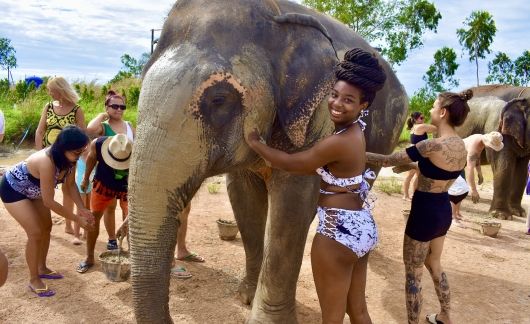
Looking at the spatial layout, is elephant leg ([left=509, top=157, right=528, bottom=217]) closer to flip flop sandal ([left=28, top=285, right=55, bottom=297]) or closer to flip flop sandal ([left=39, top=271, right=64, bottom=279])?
flip flop sandal ([left=39, top=271, right=64, bottom=279])

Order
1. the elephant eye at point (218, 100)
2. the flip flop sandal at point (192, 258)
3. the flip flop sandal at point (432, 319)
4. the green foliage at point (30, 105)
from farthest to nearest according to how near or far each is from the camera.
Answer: the green foliage at point (30, 105)
the flip flop sandal at point (192, 258)
the flip flop sandal at point (432, 319)
the elephant eye at point (218, 100)

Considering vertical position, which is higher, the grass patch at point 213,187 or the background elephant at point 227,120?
the background elephant at point 227,120

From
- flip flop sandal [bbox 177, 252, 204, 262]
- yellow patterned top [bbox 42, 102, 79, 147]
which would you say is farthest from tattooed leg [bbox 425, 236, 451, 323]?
yellow patterned top [bbox 42, 102, 79, 147]

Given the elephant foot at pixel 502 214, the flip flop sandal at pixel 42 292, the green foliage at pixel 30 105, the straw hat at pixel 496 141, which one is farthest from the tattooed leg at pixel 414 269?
the green foliage at pixel 30 105

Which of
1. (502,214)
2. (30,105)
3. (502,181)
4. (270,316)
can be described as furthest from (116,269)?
(30,105)

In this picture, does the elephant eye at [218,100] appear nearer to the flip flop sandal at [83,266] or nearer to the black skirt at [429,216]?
the black skirt at [429,216]

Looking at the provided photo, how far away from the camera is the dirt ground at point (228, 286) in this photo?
4277mm

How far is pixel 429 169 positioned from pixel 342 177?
4.11ft

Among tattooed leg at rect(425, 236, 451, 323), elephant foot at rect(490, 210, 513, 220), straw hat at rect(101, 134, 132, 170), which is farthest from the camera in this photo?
elephant foot at rect(490, 210, 513, 220)

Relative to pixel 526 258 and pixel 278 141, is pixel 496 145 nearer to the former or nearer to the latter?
pixel 526 258

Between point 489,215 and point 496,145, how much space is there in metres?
4.57

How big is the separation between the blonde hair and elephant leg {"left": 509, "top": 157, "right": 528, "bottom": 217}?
7.96 meters

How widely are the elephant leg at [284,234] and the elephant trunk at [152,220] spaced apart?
0.93 m

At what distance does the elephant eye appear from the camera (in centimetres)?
286
